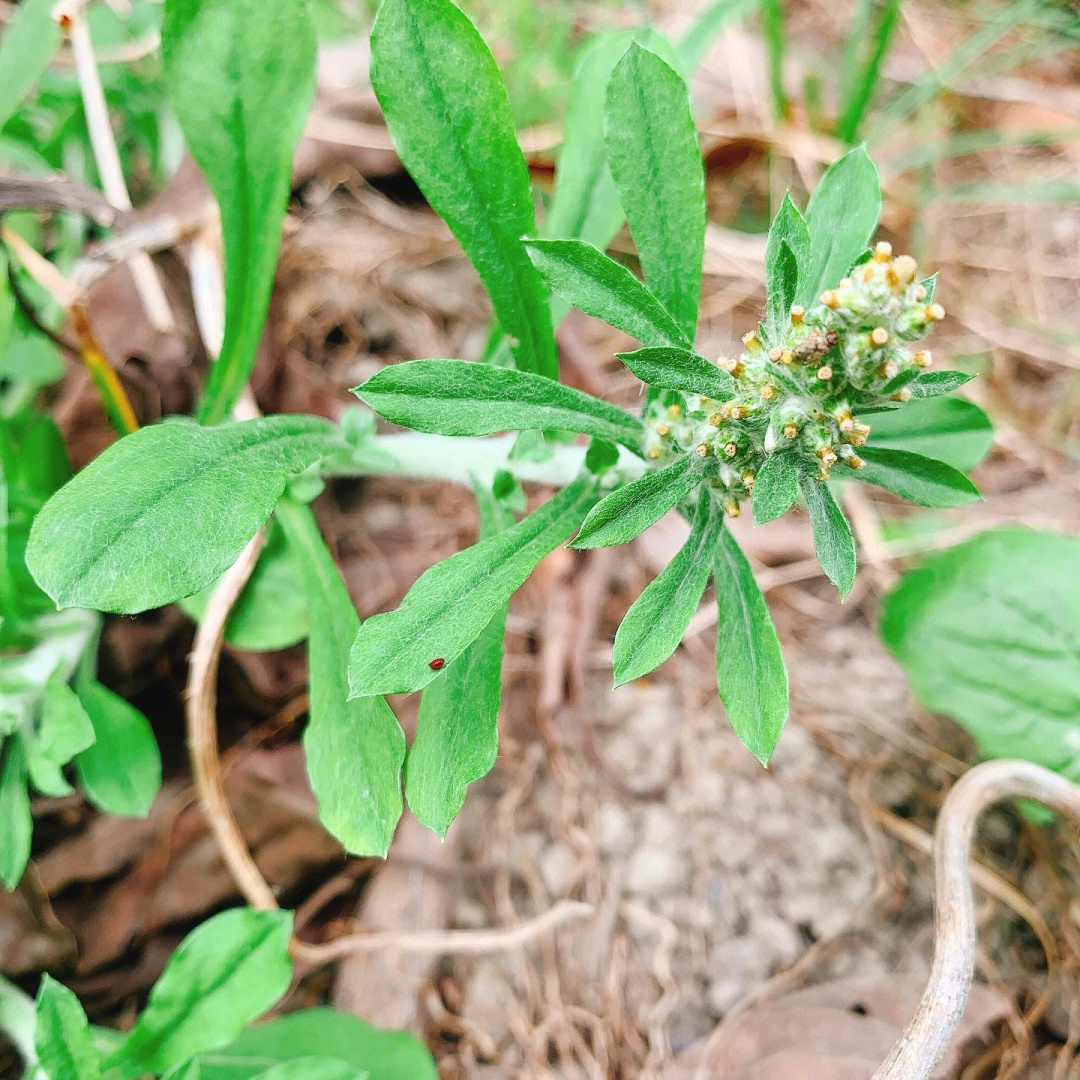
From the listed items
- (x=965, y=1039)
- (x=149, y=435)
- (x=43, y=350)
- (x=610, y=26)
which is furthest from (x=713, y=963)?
(x=610, y=26)

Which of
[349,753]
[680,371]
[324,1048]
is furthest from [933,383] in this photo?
[324,1048]

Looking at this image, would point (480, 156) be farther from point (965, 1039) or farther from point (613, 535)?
point (965, 1039)

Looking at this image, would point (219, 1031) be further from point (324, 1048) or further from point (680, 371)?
point (680, 371)

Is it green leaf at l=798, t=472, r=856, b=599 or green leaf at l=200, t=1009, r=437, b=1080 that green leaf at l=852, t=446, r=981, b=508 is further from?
green leaf at l=200, t=1009, r=437, b=1080

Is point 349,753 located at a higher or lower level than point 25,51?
lower

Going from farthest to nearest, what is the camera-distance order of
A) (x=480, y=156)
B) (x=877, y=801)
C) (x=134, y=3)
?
(x=134, y=3)
(x=877, y=801)
(x=480, y=156)

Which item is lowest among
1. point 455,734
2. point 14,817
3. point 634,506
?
point 14,817
